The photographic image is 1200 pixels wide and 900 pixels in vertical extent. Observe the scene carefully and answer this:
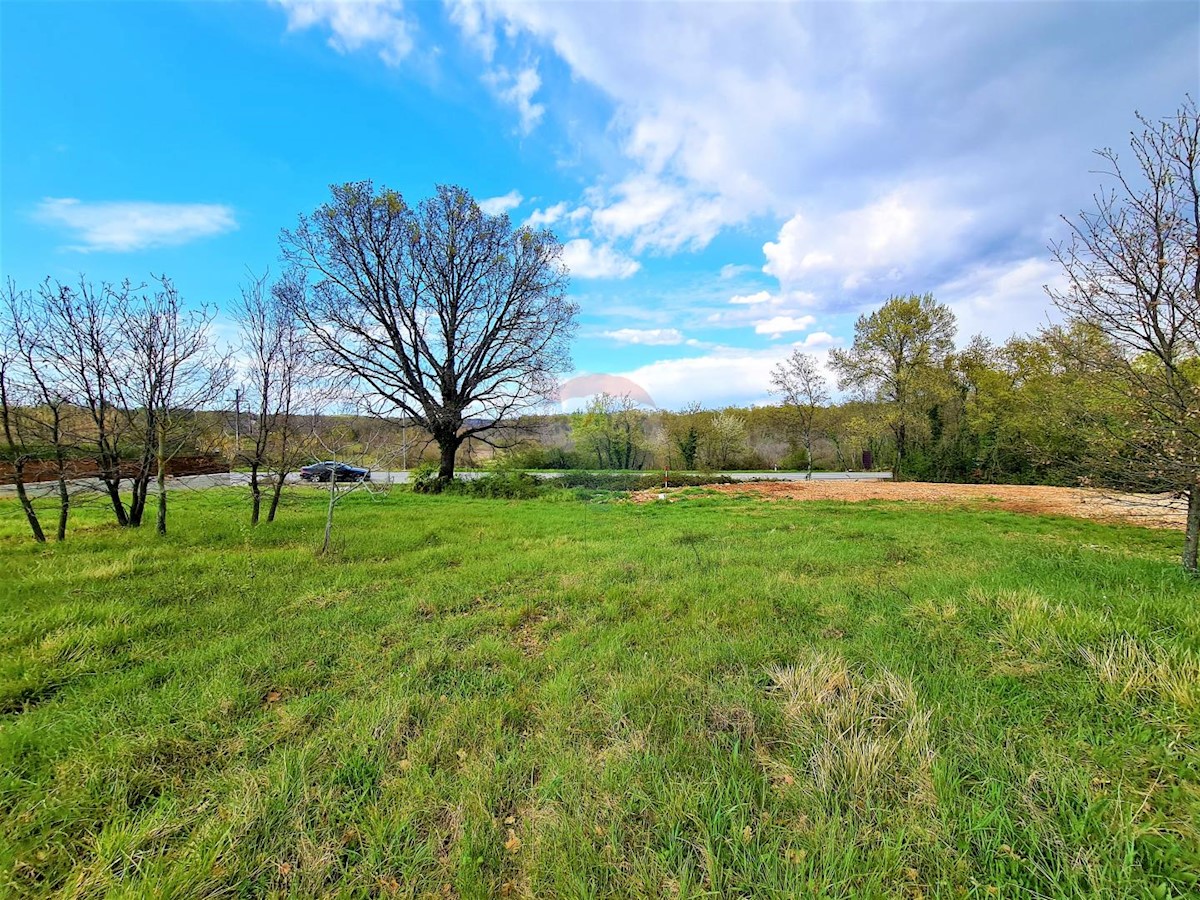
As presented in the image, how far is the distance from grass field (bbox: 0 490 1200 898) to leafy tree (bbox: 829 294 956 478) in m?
20.1

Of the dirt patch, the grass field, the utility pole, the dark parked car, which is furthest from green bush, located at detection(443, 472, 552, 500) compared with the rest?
the grass field

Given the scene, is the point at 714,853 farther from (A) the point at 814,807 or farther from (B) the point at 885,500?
(B) the point at 885,500

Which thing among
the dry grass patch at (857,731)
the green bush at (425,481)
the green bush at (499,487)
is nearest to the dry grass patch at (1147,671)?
the dry grass patch at (857,731)

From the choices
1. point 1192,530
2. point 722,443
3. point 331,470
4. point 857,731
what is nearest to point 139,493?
point 331,470

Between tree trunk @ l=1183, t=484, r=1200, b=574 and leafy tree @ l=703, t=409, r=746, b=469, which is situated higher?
leafy tree @ l=703, t=409, r=746, b=469

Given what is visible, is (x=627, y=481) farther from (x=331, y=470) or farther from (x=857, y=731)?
(x=857, y=731)

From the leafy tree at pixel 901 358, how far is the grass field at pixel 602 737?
20.1 meters

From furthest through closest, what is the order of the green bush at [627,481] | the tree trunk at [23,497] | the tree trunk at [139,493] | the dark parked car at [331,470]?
the green bush at [627,481] < the tree trunk at [139,493] < the dark parked car at [331,470] < the tree trunk at [23,497]

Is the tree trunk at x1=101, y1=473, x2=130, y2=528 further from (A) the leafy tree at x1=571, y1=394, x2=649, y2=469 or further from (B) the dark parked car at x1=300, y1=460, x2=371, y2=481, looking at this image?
(A) the leafy tree at x1=571, y1=394, x2=649, y2=469

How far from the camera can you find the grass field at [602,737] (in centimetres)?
167

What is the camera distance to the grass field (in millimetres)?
1672

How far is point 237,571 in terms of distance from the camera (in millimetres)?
5402

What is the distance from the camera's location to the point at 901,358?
22719 mm

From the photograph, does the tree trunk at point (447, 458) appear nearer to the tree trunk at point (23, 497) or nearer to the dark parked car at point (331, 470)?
the dark parked car at point (331, 470)
